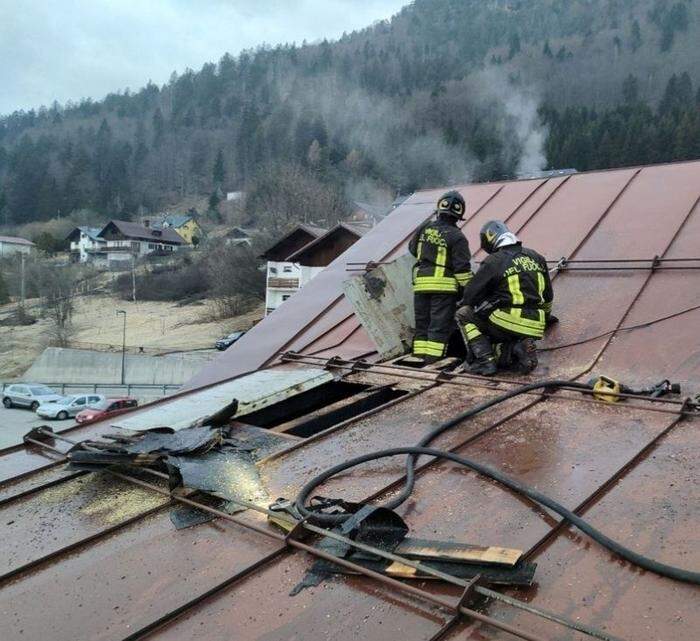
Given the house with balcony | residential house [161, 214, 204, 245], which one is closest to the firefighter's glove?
the house with balcony

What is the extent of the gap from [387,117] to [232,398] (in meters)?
77.8

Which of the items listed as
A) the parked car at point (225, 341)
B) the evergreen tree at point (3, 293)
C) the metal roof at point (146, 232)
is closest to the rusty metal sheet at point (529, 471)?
the parked car at point (225, 341)

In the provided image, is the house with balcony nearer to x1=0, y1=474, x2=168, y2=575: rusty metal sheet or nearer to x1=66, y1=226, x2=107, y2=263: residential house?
x1=66, y1=226, x2=107, y2=263: residential house

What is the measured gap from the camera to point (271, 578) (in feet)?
7.10

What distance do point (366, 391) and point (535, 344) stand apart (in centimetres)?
124

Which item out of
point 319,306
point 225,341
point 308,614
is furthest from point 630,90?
point 308,614

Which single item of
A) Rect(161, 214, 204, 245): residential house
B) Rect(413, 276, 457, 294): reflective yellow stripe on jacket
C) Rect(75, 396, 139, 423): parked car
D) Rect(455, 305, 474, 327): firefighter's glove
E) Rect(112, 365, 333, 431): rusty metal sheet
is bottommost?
Rect(75, 396, 139, 423): parked car

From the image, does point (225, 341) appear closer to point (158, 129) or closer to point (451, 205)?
point (451, 205)

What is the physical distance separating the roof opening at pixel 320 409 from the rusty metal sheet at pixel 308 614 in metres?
1.76

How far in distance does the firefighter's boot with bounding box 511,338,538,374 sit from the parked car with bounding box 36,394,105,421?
867 inches

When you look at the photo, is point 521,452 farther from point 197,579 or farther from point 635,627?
point 197,579

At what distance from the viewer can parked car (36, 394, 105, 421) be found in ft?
75.7

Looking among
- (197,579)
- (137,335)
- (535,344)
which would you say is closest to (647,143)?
(137,335)

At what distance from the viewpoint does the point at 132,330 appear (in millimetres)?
41656
